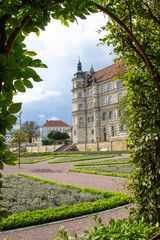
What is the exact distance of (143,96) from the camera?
3.45 metres

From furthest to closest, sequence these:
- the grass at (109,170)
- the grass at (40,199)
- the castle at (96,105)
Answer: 1. the castle at (96,105)
2. the grass at (109,170)
3. the grass at (40,199)

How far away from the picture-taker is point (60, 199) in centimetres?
701

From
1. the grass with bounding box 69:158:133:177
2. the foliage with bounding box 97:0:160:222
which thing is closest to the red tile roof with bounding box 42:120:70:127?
the grass with bounding box 69:158:133:177

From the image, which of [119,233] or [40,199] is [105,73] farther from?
[119,233]

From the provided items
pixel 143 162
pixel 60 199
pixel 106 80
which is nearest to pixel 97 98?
pixel 106 80

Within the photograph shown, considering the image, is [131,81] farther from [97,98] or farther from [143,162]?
[97,98]

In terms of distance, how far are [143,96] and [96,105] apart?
154ft

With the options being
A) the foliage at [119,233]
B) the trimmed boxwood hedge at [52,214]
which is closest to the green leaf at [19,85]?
the foliage at [119,233]

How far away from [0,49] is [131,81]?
2.92m

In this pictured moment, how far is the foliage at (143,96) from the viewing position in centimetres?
322

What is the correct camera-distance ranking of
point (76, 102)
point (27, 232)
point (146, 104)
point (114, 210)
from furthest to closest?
point (76, 102), point (114, 210), point (27, 232), point (146, 104)

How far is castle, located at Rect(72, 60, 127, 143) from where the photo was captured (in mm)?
46156

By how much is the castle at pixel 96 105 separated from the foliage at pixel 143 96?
130 feet

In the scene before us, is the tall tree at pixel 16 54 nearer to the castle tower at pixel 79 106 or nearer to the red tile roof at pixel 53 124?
the castle tower at pixel 79 106
